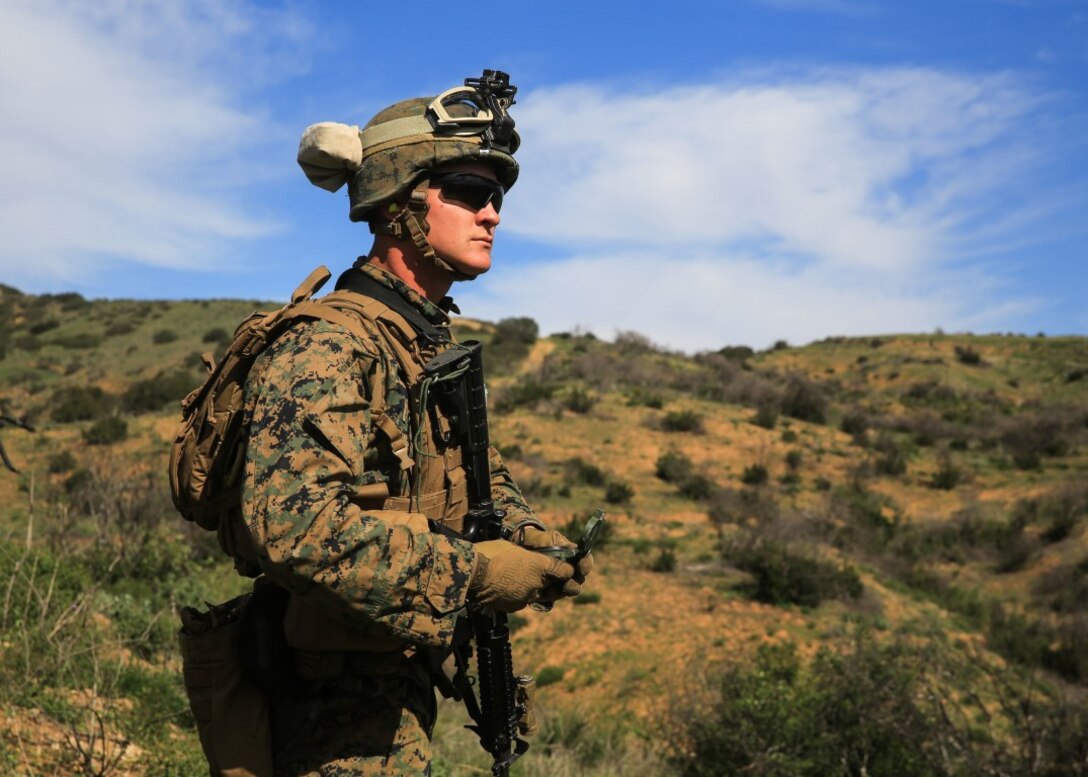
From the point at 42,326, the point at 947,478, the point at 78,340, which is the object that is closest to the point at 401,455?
the point at 947,478

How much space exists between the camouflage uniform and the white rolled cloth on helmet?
55cm

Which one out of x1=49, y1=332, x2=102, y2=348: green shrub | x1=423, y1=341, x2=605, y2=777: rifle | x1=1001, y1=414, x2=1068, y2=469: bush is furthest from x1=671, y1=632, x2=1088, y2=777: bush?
x1=49, y1=332, x2=102, y2=348: green shrub

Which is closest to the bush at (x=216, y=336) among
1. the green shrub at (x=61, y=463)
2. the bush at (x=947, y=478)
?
the green shrub at (x=61, y=463)

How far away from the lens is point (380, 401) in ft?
7.18

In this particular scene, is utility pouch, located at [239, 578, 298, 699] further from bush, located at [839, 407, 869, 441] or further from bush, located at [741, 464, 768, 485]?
bush, located at [839, 407, 869, 441]

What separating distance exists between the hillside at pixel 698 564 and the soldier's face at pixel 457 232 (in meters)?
2.76

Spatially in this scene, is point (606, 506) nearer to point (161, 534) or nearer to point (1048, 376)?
point (161, 534)

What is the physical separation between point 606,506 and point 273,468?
53.2ft

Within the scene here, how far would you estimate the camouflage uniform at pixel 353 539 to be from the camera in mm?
1932

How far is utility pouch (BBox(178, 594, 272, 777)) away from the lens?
2174 mm

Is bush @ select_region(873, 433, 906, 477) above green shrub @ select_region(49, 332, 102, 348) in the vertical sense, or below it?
below

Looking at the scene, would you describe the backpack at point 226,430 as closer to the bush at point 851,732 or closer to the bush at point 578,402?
the bush at point 851,732

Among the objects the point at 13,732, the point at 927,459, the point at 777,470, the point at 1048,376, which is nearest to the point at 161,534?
the point at 13,732

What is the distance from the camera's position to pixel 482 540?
251 cm
